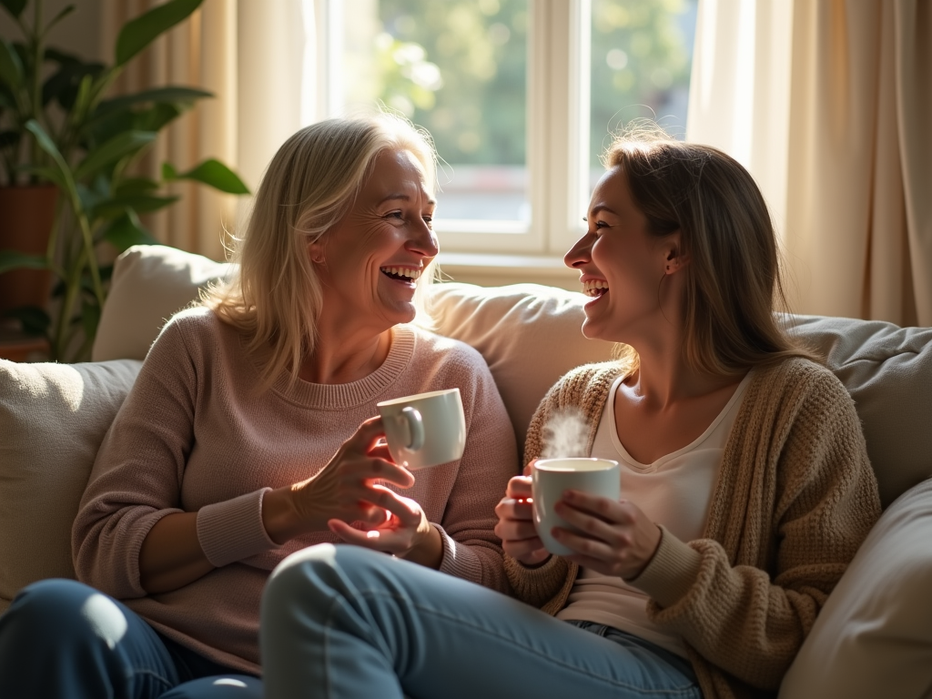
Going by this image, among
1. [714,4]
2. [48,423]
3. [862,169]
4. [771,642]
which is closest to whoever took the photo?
[771,642]

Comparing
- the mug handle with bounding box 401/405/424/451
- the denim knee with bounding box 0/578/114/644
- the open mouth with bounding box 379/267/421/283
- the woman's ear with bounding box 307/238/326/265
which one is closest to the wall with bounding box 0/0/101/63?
the woman's ear with bounding box 307/238/326/265

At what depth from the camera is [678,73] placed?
118 inches

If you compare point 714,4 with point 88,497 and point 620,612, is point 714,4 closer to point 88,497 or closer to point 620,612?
point 620,612

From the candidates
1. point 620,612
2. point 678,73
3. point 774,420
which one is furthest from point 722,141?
point 620,612

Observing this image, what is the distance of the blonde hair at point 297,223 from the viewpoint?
180 cm

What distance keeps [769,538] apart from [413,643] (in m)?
0.56

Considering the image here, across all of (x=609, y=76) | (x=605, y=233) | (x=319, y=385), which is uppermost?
(x=609, y=76)

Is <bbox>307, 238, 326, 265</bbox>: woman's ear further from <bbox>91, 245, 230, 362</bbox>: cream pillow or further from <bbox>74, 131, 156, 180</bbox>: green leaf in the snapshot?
<bbox>74, 131, 156, 180</bbox>: green leaf

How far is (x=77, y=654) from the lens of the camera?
1.40m

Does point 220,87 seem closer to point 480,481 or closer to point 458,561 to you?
point 480,481

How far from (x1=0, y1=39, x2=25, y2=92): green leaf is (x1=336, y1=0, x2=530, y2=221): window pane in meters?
0.93

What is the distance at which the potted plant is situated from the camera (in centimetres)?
272

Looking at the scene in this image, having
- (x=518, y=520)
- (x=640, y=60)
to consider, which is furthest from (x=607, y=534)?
(x=640, y=60)

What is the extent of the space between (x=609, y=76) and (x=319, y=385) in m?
1.65
